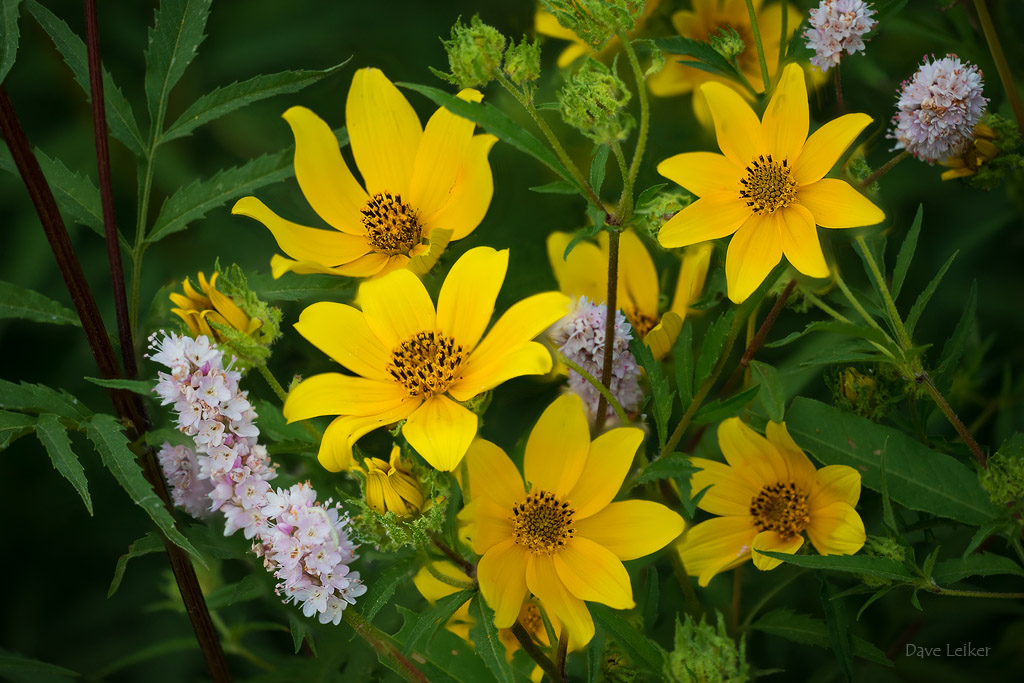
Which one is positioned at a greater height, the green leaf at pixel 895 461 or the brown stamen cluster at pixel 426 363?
the green leaf at pixel 895 461

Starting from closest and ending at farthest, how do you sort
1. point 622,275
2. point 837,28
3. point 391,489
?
point 391,489, point 837,28, point 622,275

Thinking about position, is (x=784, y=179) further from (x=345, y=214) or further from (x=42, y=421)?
(x=42, y=421)

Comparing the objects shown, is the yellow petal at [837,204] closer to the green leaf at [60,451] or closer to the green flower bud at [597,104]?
the green flower bud at [597,104]

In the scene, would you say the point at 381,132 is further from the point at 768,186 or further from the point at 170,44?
the point at 768,186

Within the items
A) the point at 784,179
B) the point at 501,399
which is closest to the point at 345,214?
the point at 501,399

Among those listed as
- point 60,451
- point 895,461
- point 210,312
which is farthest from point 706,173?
point 60,451

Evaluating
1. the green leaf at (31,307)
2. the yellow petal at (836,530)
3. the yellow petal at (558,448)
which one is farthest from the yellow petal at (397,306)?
the yellow petal at (836,530)
